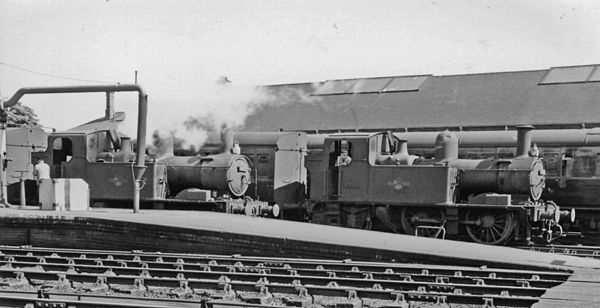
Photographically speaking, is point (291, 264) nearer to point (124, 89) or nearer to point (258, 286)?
point (258, 286)

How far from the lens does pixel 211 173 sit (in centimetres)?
1709

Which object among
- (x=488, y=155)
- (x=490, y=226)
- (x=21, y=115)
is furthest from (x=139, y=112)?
(x=21, y=115)

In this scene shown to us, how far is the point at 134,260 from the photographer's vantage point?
995 centimetres

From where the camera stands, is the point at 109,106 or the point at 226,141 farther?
the point at 109,106

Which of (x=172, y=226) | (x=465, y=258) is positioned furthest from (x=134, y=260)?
(x=465, y=258)

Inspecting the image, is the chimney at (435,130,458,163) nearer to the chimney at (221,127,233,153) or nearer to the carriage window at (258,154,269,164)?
the carriage window at (258,154,269,164)

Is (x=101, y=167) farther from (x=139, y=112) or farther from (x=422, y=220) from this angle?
(x=422, y=220)

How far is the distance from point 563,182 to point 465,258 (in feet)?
32.9

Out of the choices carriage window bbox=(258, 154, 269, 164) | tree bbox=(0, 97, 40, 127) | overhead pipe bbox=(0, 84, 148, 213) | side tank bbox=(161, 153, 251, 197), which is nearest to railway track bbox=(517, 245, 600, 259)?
carriage window bbox=(258, 154, 269, 164)

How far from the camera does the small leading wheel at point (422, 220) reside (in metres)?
16.2

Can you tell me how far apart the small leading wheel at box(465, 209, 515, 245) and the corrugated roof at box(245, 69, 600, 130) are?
892cm

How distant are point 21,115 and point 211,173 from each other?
22.7 metres

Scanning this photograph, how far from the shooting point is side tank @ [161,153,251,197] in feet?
55.6

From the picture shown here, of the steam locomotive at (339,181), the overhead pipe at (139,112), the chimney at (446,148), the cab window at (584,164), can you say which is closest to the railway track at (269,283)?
the overhead pipe at (139,112)
